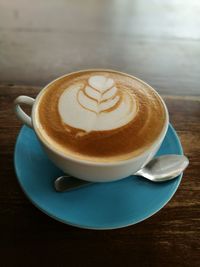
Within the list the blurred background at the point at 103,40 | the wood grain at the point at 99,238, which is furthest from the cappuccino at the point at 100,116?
the blurred background at the point at 103,40

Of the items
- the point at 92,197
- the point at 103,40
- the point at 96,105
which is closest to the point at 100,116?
the point at 96,105

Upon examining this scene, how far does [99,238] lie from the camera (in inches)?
22.2

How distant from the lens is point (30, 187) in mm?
607

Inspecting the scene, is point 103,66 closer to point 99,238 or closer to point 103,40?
Answer: point 103,40

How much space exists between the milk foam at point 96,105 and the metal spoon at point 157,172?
0.36 feet

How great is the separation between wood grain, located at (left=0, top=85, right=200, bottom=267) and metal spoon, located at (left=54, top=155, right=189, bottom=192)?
43 millimetres

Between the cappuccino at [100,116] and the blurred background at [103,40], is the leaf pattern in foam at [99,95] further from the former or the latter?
the blurred background at [103,40]

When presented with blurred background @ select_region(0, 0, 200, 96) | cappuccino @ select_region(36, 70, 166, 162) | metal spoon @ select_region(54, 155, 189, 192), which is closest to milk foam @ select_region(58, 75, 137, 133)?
cappuccino @ select_region(36, 70, 166, 162)

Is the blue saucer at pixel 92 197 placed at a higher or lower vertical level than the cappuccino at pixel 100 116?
lower

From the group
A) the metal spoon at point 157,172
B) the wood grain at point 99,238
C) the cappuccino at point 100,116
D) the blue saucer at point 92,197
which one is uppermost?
the cappuccino at point 100,116

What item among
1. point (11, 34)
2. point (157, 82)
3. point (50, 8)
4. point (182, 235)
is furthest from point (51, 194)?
point (50, 8)

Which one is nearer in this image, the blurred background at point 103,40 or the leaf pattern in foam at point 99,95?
the leaf pattern in foam at point 99,95

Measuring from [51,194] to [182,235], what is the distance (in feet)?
0.81

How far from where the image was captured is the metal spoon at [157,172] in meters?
0.62
